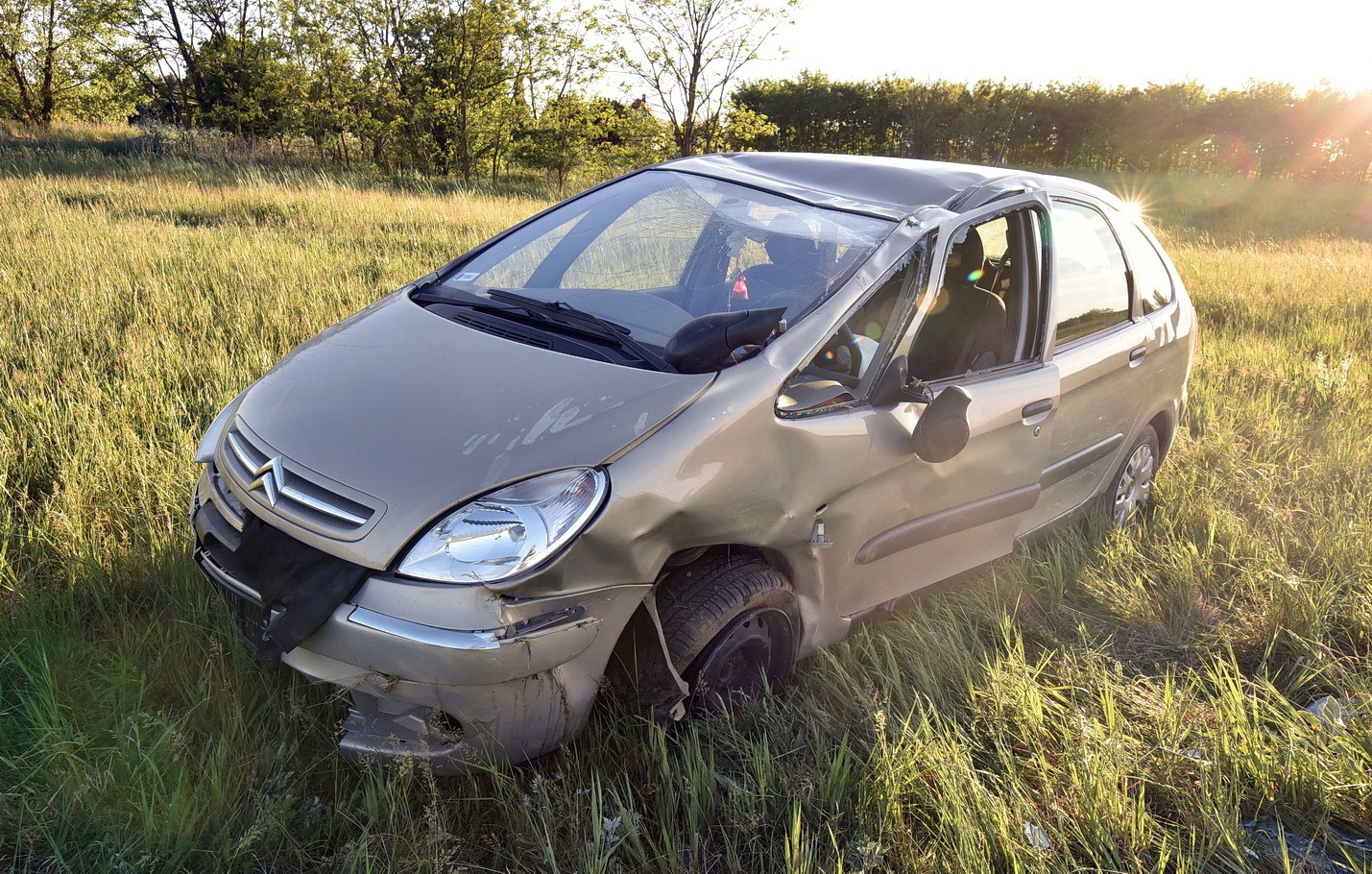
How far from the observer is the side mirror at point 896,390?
7.93 ft

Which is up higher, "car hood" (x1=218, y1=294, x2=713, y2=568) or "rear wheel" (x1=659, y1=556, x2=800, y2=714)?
"car hood" (x1=218, y1=294, x2=713, y2=568)

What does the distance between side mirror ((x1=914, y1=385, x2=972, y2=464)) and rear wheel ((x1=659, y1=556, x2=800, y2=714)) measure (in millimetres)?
570

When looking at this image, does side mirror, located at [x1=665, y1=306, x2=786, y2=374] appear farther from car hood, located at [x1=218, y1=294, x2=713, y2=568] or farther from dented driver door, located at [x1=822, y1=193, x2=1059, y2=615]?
dented driver door, located at [x1=822, y1=193, x2=1059, y2=615]

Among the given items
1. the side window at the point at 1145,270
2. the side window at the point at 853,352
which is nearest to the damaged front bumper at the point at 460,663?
the side window at the point at 853,352

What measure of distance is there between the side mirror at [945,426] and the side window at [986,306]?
47 centimetres

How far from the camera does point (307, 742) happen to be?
2.19 meters

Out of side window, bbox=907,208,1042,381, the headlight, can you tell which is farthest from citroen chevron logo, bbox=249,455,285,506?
side window, bbox=907,208,1042,381

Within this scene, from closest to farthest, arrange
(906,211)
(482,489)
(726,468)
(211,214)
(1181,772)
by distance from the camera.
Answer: (482,489) < (726,468) < (1181,772) < (906,211) < (211,214)

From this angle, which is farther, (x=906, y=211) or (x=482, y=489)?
(x=906, y=211)

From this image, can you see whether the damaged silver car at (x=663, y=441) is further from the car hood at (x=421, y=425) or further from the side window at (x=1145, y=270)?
the side window at (x=1145, y=270)

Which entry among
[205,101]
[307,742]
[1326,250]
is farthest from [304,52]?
[307,742]

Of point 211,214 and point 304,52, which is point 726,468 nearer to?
point 211,214

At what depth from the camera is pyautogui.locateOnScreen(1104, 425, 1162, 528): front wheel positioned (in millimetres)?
3730

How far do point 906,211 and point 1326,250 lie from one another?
45.8 ft
